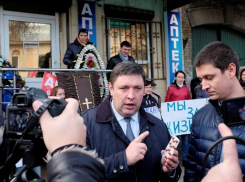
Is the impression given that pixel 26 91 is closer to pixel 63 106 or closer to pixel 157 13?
pixel 63 106

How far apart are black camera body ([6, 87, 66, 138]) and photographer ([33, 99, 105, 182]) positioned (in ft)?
0.32

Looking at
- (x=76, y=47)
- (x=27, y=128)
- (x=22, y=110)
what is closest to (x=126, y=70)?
(x=22, y=110)

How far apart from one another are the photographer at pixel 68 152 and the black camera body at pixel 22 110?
10 centimetres

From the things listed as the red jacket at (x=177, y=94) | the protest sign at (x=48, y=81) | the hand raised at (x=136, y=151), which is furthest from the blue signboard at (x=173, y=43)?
the hand raised at (x=136, y=151)

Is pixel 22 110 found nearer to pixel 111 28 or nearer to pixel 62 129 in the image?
pixel 62 129

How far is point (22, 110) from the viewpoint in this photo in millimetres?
1331

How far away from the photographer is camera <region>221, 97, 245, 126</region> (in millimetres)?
1248

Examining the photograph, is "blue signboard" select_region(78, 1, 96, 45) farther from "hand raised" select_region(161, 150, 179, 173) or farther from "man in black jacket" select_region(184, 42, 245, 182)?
"hand raised" select_region(161, 150, 179, 173)

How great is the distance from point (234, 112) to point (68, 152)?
2.42ft

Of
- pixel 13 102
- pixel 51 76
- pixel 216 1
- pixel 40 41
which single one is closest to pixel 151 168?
pixel 13 102

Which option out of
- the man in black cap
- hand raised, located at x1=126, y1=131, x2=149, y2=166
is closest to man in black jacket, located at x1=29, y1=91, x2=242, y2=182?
hand raised, located at x1=126, y1=131, x2=149, y2=166

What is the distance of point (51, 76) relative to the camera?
539 centimetres

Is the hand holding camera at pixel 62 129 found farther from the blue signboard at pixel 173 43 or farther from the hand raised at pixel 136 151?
the blue signboard at pixel 173 43

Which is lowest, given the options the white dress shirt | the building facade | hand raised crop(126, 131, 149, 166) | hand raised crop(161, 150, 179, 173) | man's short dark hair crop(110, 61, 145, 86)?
hand raised crop(161, 150, 179, 173)
